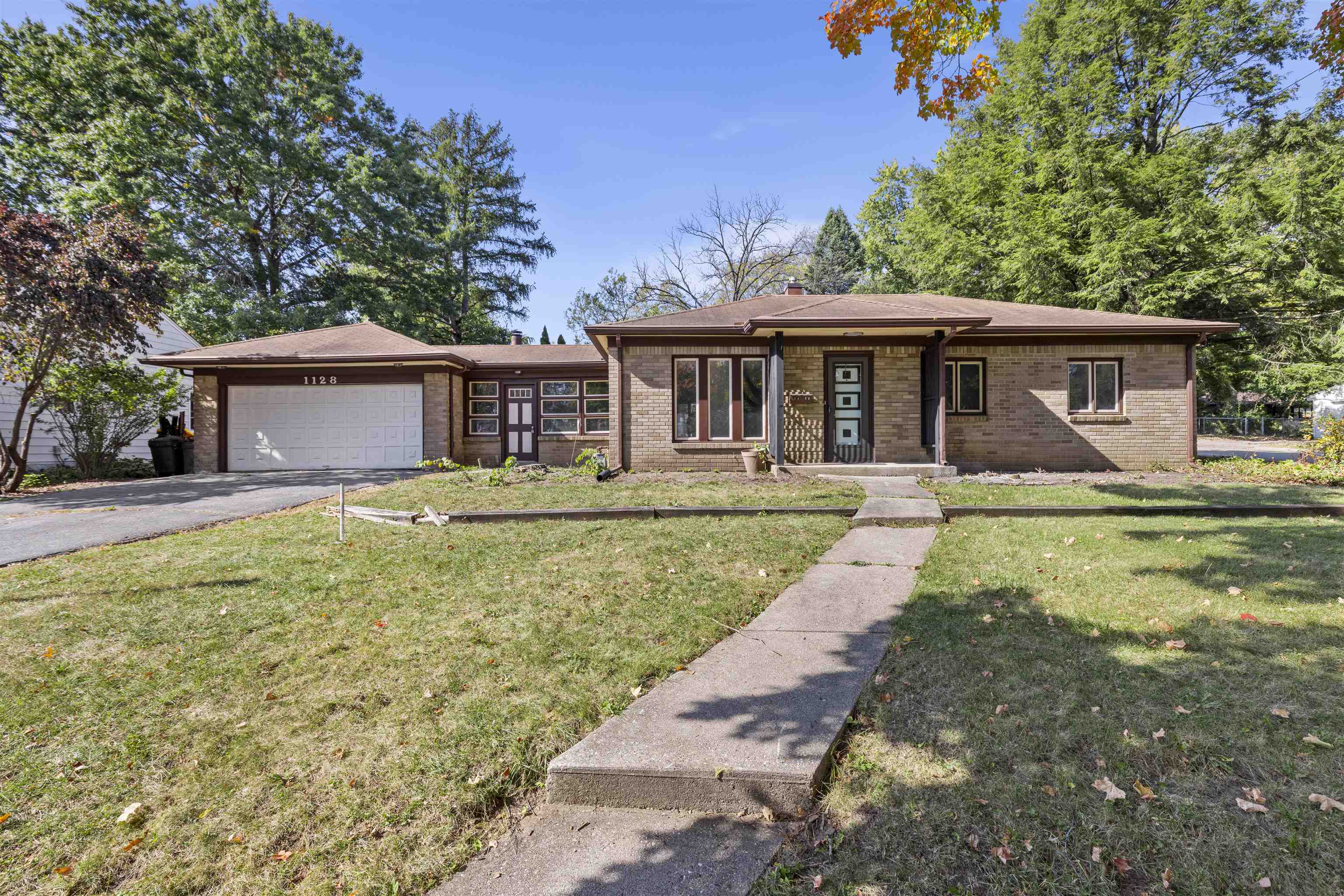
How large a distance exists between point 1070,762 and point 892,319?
9.74 m

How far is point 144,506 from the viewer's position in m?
9.21

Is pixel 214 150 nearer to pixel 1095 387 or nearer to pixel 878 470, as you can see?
pixel 878 470

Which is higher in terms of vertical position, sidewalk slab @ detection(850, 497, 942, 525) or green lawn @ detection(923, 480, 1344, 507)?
green lawn @ detection(923, 480, 1344, 507)

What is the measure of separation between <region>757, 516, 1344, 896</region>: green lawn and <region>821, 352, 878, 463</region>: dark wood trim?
8.38 metres

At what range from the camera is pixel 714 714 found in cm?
270

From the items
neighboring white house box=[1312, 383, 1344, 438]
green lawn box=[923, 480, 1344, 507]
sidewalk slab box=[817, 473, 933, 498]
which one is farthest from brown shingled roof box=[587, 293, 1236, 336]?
neighboring white house box=[1312, 383, 1344, 438]

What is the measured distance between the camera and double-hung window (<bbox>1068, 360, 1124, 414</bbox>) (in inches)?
504

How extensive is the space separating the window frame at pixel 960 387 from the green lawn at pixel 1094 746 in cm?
877

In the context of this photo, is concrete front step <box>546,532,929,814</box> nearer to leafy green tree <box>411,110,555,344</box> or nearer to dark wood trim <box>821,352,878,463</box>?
dark wood trim <box>821,352,878,463</box>

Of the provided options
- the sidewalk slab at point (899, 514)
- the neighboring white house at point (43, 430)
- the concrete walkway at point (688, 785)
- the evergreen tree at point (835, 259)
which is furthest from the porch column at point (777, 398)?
the evergreen tree at point (835, 259)

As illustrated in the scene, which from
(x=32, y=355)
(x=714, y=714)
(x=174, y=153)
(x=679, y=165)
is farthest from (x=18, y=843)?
(x=174, y=153)

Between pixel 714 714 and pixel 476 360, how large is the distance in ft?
51.2

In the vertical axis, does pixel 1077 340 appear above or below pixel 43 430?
above

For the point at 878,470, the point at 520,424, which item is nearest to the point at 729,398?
the point at 878,470
